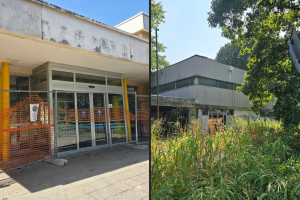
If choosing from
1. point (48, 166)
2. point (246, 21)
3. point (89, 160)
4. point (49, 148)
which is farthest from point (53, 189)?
point (246, 21)

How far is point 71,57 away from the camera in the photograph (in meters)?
3.70

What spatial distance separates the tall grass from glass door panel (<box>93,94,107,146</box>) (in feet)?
11.6

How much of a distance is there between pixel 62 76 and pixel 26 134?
1.28 meters

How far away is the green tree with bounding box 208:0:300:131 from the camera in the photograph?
7.22ft

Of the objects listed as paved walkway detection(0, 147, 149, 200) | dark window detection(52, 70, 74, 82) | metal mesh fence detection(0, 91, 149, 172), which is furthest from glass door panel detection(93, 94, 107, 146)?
paved walkway detection(0, 147, 149, 200)

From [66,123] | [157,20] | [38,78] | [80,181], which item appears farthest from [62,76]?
[157,20]

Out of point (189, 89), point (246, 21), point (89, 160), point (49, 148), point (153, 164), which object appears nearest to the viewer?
point (189, 89)

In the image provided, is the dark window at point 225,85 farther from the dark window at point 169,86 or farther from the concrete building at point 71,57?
the concrete building at point 71,57

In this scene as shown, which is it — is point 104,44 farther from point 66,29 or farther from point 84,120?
point 84,120

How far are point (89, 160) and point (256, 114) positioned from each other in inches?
105

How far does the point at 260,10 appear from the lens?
2734mm

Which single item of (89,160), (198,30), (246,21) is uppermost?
(246,21)

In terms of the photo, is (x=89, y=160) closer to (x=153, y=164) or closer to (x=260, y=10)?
(x=153, y=164)

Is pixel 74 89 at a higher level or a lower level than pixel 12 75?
lower
